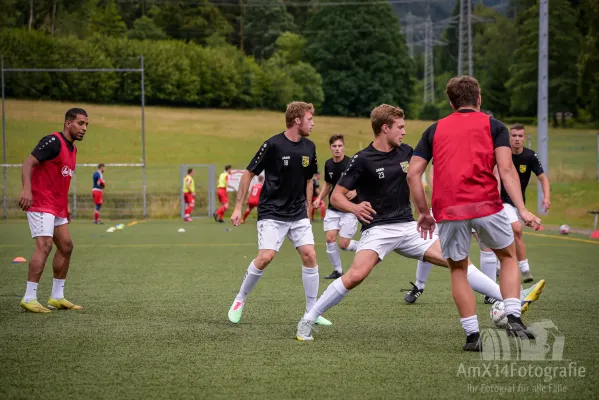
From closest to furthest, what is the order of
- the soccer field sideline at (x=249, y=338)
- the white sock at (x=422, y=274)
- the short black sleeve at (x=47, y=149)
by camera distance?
the soccer field sideline at (x=249, y=338) → the short black sleeve at (x=47, y=149) → the white sock at (x=422, y=274)

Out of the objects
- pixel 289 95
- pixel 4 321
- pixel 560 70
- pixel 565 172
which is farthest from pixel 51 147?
pixel 560 70

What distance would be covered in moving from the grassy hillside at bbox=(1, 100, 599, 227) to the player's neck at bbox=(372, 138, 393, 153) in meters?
18.3

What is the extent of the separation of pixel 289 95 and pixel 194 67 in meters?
9.44

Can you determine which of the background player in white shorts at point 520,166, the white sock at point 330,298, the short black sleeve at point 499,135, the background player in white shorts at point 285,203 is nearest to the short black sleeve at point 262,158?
the background player in white shorts at point 285,203

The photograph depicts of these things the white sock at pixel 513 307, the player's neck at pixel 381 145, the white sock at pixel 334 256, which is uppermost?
the player's neck at pixel 381 145

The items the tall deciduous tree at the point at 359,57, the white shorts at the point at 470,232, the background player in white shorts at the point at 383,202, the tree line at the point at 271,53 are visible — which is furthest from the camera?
the tall deciduous tree at the point at 359,57

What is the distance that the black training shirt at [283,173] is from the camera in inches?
333

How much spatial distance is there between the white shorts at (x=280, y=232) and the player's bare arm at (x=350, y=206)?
994 mm

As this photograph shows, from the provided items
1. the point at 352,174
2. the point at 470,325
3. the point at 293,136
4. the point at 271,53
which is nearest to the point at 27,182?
the point at 293,136

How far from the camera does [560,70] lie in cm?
6700

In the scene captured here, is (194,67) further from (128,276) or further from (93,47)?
(128,276)

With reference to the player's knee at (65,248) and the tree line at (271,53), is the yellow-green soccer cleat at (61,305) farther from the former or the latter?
the tree line at (271,53)

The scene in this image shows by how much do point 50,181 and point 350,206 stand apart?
3703mm

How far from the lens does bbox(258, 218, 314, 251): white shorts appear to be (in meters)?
8.45
